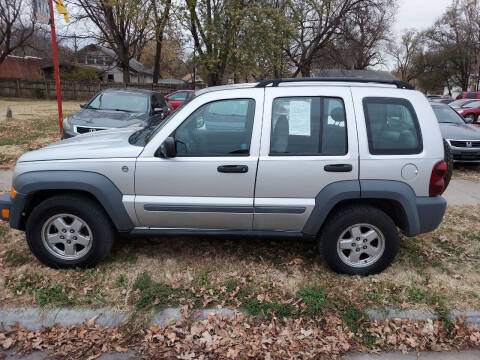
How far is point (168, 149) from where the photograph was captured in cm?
316

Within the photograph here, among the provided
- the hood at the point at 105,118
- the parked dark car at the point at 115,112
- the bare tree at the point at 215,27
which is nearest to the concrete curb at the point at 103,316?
the parked dark car at the point at 115,112

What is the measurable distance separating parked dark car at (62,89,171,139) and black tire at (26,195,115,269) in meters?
3.64

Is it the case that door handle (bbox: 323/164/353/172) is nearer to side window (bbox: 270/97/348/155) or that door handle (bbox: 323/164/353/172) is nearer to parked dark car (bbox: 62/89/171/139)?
side window (bbox: 270/97/348/155)

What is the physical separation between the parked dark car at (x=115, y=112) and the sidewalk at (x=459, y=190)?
1312 mm

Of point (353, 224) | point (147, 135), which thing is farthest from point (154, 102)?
point (353, 224)

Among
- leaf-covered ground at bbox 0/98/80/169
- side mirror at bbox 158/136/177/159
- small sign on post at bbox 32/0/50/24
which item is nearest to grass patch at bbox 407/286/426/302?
side mirror at bbox 158/136/177/159

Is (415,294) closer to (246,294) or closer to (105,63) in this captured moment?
(246,294)

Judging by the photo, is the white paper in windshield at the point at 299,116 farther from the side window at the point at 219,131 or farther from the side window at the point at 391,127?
the side window at the point at 391,127

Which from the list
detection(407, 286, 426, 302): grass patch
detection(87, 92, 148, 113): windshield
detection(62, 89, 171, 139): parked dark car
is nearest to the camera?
detection(407, 286, 426, 302): grass patch

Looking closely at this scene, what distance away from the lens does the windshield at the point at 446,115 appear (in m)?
9.16

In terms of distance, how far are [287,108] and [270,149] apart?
431mm

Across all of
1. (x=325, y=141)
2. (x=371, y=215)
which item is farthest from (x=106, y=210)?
(x=371, y=215)

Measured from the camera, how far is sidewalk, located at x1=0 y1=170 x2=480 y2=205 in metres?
6.04

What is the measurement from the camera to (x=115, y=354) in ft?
8.60
